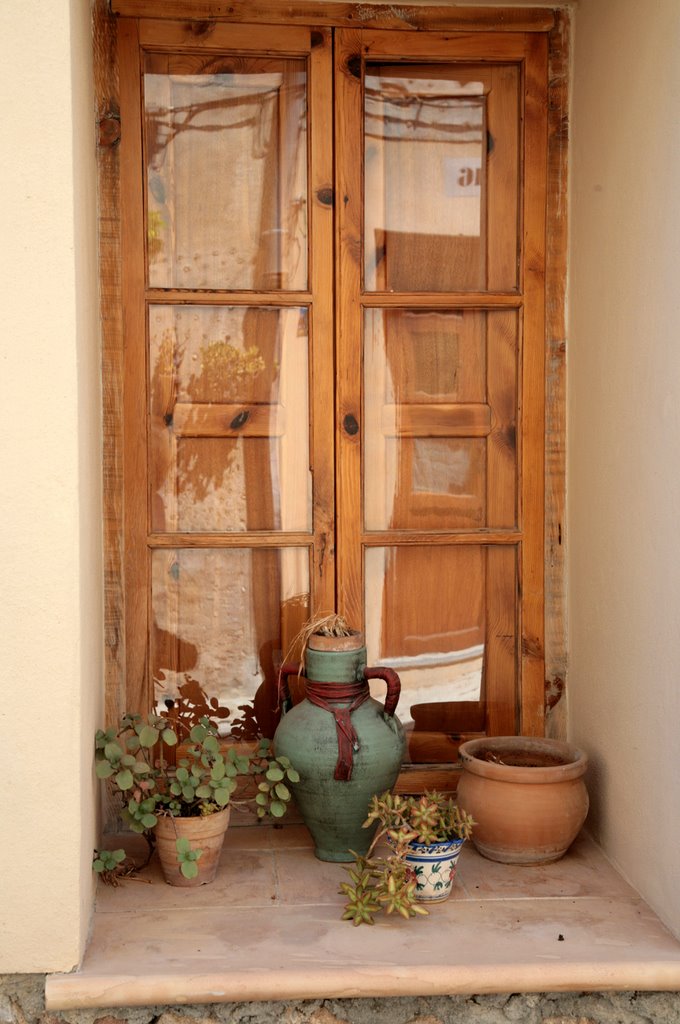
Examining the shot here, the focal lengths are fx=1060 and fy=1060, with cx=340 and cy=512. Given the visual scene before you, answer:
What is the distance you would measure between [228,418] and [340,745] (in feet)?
3.47

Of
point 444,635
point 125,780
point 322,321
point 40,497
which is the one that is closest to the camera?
point 40,497

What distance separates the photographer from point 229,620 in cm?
331

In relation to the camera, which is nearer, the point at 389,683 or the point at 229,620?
the point at 389,683

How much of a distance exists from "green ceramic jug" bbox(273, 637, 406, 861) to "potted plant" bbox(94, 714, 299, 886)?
2.9 inches

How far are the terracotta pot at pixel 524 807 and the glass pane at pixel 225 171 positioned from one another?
5.23 ft

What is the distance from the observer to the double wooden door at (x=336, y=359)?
323cm

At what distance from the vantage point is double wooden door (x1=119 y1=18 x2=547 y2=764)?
3234mm

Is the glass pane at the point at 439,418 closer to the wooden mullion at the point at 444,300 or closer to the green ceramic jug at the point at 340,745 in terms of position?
the wooden mullion at the point at 444,300

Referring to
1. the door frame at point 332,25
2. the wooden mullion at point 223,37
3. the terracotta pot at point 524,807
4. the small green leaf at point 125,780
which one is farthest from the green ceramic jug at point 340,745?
the wooden mullion at point 223,37

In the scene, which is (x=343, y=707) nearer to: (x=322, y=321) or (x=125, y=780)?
(x=125, y=780)

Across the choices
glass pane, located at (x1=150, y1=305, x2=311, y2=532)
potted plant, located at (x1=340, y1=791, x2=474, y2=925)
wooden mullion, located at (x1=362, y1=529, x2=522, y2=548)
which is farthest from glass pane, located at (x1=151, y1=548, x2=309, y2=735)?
potted plant, located at (x1=340, y1=791, x2=474, y2=925)

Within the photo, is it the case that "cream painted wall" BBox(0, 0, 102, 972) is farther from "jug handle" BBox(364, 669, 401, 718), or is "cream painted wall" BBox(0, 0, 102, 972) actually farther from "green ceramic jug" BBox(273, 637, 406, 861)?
"jug handle" BBox(364, 669, 401, 718)

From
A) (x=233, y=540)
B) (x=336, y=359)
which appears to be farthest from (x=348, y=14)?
(x=233, y=540)

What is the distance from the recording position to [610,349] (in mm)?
3002
